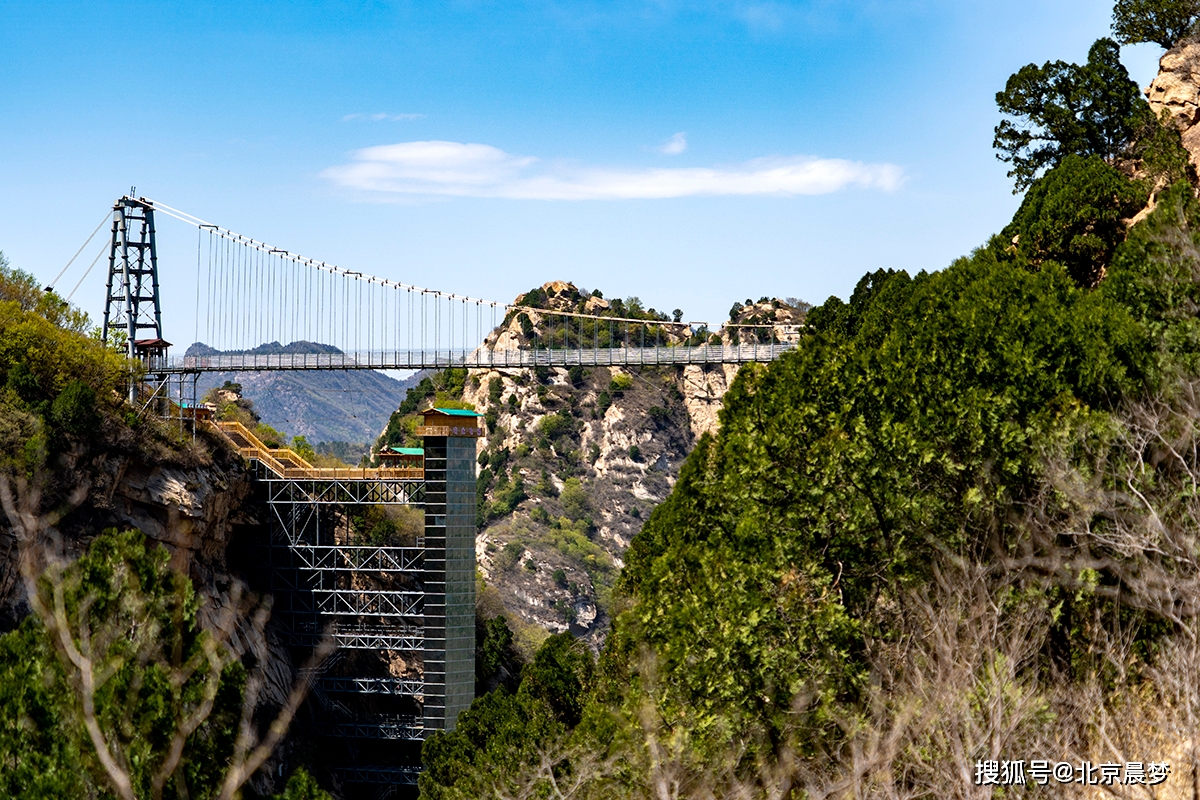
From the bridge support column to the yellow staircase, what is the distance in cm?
303

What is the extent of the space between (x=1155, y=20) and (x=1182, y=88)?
4625 mm

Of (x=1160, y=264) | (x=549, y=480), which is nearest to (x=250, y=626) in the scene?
(x=1160, y=264)

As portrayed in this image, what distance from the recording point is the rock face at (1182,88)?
41.0 metres

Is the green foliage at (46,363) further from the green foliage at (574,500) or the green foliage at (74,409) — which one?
the green foliage at (574,500)

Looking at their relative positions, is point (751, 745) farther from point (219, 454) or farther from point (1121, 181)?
point (219, 454)

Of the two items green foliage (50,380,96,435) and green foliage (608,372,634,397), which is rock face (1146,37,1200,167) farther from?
green foliage (608,372,634,397)

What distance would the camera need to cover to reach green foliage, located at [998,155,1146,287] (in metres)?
38.1

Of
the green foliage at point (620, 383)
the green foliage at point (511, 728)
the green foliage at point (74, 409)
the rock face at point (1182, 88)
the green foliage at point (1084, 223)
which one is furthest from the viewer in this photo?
the green foliage at point (620, 383)

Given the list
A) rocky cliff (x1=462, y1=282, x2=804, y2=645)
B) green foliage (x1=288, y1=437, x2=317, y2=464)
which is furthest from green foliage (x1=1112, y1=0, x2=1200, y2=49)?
rocky cliff (x1=462, y1=282, x2=804, y2=645)

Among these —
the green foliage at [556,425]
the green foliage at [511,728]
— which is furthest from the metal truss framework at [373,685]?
the green foliage at [556,425]

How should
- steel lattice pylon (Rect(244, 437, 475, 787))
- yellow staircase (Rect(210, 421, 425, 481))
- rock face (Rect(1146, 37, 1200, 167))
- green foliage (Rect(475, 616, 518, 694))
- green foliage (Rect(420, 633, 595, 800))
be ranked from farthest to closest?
green foliage (Rect(475, 616, 518, 694)), yellow staircase (Rect(210, 421, 425, 481)), steel lattice pylon (Rect(244, 437, 475, 787)), rock face (Rect(1146, 37, 1200, 167)), green foliage (Rect(420, 633, 595, 800))

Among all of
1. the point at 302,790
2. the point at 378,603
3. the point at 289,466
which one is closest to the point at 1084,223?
the point at 302,790

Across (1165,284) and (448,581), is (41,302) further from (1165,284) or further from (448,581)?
(1165,284)

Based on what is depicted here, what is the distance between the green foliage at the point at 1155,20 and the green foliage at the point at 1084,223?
8.27m
